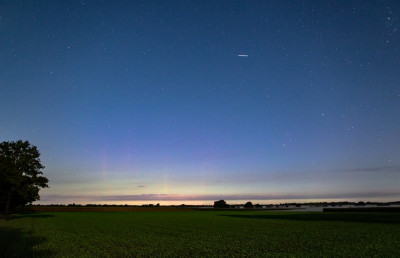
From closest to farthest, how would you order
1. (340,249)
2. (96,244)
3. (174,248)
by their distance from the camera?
1. (340,249)
2. (174,248)
3. (96,244)

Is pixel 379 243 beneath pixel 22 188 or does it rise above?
beneath

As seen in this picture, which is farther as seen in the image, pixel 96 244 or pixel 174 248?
pixel 96 244

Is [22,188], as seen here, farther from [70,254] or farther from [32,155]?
[70,254]

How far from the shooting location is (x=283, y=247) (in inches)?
861

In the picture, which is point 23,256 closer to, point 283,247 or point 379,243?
point 283,247

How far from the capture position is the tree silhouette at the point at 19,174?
6919cm

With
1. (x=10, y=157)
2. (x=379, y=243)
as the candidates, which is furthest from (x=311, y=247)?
(x=10, y=157)

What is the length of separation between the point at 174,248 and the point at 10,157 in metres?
66.4

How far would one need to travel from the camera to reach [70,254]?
19.8 meters

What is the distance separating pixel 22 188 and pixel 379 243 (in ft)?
235

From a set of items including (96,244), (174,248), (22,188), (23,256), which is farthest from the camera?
(22,188)

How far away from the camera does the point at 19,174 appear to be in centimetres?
7062

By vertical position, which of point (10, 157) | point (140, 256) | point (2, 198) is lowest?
point (140, 256)

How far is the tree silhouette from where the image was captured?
2724 inches
